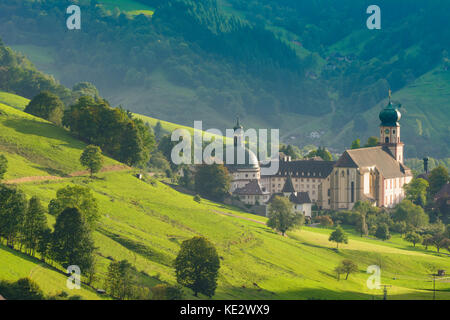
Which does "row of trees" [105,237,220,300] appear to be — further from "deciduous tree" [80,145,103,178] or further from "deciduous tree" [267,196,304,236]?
"deciduous tree" [267,196,304,236]

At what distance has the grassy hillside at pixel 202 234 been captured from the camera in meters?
95.6

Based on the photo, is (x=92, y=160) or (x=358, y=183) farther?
(x=358, y=183)

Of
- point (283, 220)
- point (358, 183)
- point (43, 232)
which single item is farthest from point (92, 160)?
point (358, 183)

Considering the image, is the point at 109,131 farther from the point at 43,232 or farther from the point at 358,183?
the point at 43,232

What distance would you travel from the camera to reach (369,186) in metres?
182

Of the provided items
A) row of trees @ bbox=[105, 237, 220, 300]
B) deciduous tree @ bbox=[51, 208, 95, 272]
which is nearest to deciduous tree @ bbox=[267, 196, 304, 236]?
row of trees @ bbox=[105, 237, 220, 300]

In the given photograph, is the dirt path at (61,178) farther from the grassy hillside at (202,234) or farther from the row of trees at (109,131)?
the row of trees at (109,131)

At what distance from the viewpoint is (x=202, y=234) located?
117 meters

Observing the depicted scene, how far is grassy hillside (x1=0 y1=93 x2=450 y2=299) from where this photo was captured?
95.6m

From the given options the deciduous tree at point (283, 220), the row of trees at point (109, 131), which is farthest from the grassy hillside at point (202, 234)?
the row of trees at point (109, 131)

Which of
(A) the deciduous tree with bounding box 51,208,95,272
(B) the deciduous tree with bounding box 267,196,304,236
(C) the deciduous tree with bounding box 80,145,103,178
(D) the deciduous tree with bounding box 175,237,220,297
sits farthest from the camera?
(B) the deciduous tree with bounding box 267,196,304,236

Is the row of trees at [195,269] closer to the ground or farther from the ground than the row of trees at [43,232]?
closer to the ground

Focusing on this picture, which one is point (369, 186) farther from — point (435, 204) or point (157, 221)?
point (157, 221)
